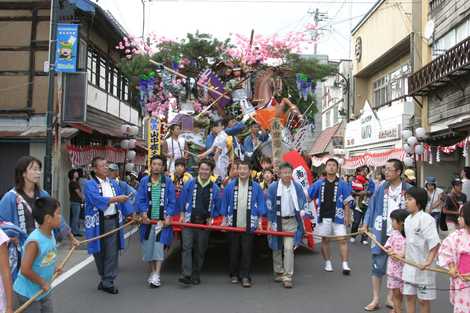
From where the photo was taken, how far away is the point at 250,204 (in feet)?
26.2

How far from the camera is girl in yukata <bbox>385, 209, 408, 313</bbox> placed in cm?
586

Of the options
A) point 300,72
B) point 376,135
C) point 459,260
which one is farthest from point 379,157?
point 459,260

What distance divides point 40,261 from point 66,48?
32.0 ft

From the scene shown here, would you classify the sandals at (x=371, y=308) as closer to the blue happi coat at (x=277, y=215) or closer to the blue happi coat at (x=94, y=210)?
the blue happi coat at (x=277, y=215)

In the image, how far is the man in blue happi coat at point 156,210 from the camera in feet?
25.7

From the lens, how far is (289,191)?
8.09m

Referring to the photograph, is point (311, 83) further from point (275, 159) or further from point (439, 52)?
point (439, 52)

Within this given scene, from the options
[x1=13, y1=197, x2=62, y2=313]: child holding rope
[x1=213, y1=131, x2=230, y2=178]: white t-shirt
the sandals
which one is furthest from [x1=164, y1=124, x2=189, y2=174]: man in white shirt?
[x1=13, y1=197, x2=62, y2=313]: child holding rope

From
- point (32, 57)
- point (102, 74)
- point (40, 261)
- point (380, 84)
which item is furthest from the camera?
point (380, 84)

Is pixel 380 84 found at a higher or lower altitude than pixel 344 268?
higher

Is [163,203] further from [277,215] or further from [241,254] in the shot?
[277,215]

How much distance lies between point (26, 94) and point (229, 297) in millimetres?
11816

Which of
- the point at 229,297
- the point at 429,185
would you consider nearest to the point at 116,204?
the point at 229,297

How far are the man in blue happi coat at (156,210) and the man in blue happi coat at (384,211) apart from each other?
9.81ft
